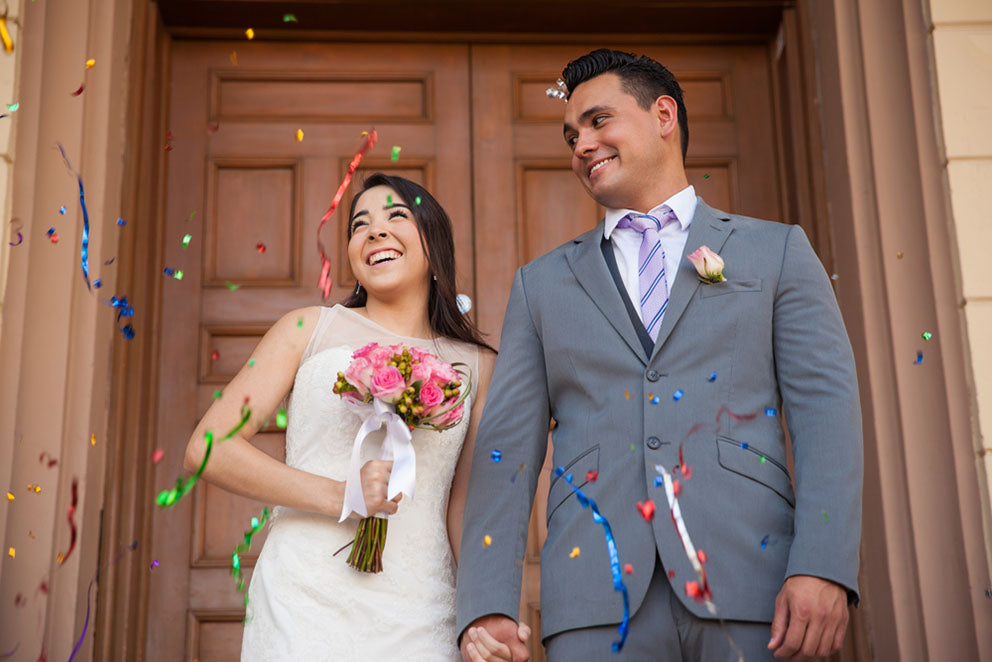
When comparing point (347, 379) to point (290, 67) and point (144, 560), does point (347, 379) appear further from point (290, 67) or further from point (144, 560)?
point (290, 67)

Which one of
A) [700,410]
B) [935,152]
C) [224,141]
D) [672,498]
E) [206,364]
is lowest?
[672,498]

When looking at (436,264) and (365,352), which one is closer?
(365,352)

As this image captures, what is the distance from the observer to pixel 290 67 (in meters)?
4.64

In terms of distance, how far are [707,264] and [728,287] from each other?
7 cm

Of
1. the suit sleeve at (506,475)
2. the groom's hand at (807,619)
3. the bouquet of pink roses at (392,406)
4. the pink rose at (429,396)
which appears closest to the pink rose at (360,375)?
the bouquet of pink roses at (392,406)

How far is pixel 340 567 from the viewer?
2762 millimetres

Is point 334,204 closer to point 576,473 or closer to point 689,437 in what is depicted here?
point 576,473

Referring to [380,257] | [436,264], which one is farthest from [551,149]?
[380,257]

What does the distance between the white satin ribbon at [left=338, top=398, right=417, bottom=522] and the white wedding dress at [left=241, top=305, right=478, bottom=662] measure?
5.3 inches

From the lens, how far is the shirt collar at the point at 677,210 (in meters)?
2.74

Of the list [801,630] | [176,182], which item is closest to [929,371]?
[801,630]

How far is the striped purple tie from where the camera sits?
2.56 m

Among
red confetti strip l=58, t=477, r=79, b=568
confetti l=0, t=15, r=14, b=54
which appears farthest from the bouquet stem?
confetti l=0, t=15, r=14, b=54

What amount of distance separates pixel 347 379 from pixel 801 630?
1.24 m
